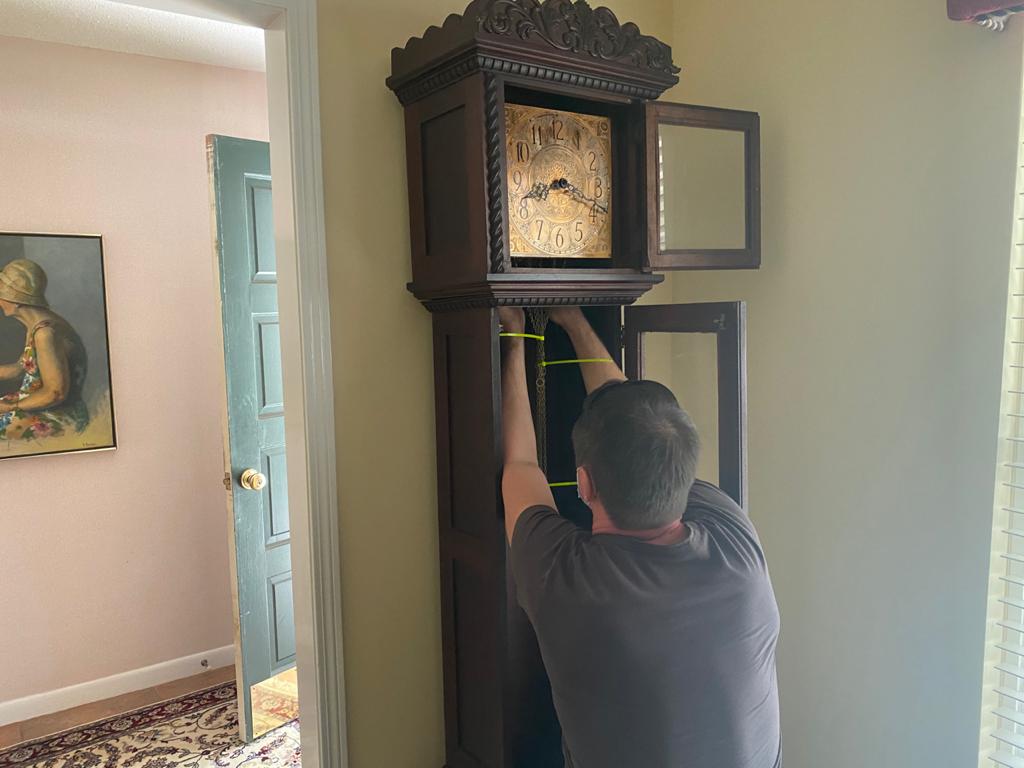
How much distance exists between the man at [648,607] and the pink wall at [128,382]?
7.52ft

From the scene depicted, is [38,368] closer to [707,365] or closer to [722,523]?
[707,365]

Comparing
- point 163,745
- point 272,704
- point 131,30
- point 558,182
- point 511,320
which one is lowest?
Answer: point 163,745

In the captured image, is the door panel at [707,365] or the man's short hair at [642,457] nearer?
the man's short hair at [642,457]

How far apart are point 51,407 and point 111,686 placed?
1234 millimetres

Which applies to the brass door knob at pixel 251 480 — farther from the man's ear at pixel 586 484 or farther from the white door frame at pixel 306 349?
the man's ear at pixel 586 484

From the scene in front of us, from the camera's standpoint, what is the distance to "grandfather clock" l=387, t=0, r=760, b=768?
132cm

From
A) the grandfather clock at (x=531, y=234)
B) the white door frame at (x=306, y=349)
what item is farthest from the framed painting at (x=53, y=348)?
the grandfather clock at (x=531, y=234)

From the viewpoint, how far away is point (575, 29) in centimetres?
135

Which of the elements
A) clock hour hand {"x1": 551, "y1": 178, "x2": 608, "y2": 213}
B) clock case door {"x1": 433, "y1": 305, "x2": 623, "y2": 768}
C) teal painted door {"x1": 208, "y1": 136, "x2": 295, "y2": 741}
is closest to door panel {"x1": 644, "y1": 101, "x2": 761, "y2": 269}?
clock hour hand {"x1": 551, "y1": 178, "x2": 608, "y2": 213}

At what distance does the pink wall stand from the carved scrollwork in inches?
84.8

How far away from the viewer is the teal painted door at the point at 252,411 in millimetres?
2547

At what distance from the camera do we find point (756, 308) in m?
1.87

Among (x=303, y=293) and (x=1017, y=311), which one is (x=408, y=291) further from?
(x=1017, y=311)

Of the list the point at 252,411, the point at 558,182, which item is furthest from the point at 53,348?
the point at 558,182
